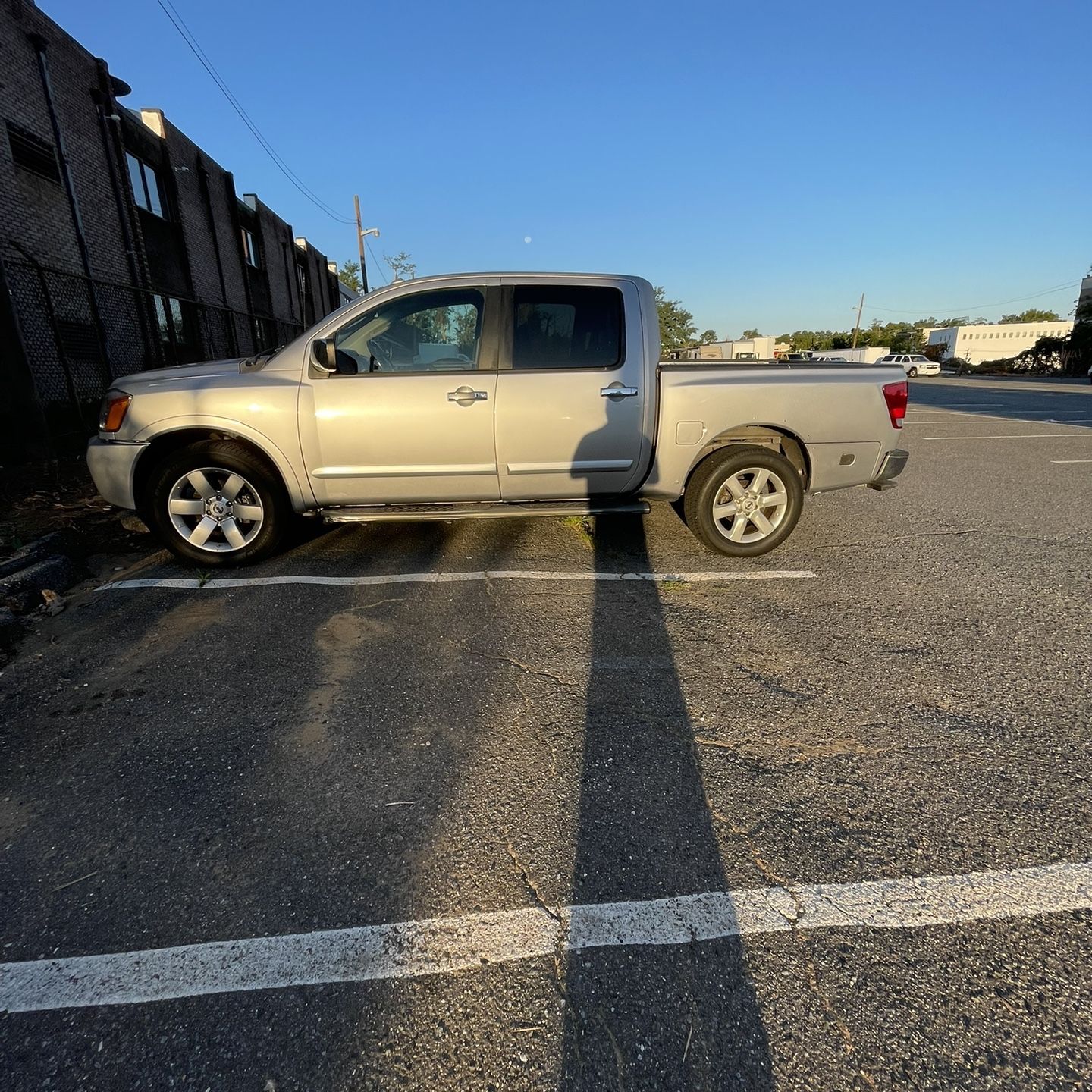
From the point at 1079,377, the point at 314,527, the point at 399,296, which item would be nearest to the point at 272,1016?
the point at 399,296

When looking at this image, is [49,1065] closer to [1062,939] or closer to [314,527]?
[1062,939]

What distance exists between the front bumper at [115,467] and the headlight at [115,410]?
3.9 inches

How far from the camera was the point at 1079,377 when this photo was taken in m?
38.9

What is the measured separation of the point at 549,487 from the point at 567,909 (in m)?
3.03

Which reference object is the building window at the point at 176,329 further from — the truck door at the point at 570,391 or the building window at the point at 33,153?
the truck door at the point at 570,391

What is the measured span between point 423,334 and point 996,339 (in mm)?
82171

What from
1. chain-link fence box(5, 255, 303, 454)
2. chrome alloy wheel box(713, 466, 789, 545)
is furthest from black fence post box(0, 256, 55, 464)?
chrome alloy wheel box(713, 466, 789, 545)

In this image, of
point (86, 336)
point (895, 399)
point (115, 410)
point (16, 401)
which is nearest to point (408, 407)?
point (115, 410)

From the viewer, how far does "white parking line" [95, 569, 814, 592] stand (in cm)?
414

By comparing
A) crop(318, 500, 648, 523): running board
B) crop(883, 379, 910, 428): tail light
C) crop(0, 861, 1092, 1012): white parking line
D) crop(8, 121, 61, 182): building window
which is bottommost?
crop(0, 861, 1092, 1012): white parking line

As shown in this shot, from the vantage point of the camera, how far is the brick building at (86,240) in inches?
357

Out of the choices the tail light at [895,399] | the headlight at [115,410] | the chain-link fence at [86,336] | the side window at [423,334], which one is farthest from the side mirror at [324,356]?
the chain-link fence at [86,336]

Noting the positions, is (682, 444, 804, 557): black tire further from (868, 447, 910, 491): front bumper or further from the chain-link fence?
the chain-link fence

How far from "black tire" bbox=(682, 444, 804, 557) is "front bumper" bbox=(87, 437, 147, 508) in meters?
3.94
